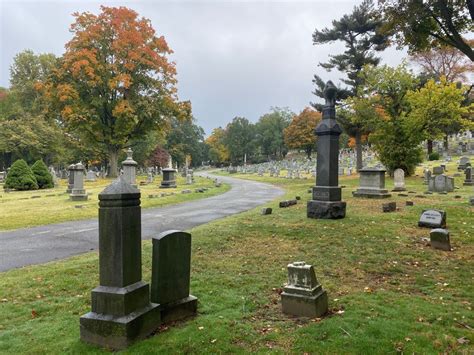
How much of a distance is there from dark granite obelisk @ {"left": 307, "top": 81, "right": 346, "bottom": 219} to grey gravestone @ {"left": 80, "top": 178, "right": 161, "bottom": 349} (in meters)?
8.17

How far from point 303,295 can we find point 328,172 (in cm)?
760

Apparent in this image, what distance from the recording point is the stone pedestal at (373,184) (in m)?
16.5

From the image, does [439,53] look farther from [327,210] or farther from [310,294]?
[310,294]

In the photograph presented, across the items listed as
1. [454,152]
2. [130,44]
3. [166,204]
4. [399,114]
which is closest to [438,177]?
[399,114]

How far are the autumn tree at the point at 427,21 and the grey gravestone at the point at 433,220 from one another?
410cm

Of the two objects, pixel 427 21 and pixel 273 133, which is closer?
pixel 427 21

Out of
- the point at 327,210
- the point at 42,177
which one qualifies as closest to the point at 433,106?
the point at 327,210

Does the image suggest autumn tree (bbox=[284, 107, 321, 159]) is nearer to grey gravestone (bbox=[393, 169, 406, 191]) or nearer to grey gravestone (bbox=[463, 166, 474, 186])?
grey gravestone (bbox=[463, 166, 474, 186])

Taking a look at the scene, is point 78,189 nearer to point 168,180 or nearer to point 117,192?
point 168,180

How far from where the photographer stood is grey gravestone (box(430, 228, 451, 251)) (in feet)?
25.2

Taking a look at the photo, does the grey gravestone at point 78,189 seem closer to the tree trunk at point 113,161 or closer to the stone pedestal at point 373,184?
the stone pedestal at point 373,184

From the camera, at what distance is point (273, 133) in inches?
3708

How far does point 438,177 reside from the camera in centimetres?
1783

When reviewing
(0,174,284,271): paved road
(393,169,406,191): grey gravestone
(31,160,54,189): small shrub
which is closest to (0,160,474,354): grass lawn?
(0,174,284,271): paved road
